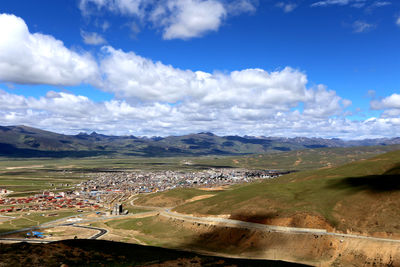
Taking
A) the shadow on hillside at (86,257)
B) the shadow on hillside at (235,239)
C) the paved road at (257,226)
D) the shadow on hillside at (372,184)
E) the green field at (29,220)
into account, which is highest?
the shadow on hillside at (372,184)

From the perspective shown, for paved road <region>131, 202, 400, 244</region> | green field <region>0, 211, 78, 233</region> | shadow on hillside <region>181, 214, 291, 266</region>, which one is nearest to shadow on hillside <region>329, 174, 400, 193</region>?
paved road <region>131, 202, 400, 244</region>

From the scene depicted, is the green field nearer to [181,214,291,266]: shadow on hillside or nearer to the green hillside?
the green hillside

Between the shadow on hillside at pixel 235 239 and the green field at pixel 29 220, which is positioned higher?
the shadow on hillside at pixel 235 239

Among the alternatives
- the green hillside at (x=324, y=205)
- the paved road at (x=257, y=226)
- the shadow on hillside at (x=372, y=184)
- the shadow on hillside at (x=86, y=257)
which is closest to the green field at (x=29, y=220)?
the paved road at (x=257, y=226)

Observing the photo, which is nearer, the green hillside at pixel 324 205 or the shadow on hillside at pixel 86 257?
the shadow on hillside at pixel 86 257

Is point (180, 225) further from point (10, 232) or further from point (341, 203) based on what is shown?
point (10, 232)

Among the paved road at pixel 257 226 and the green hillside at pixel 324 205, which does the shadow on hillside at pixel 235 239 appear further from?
the green hillside at pixel 324 205

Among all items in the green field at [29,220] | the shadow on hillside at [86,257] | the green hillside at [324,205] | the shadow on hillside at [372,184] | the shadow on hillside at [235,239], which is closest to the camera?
the shadow on hillside at [86,257]

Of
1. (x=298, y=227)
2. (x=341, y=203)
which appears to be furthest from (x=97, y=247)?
(x=341, y=203)

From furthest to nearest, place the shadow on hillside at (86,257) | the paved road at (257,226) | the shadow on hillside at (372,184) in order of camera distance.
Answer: the shadow on hillside at (372,184) < the paved road at (257,226) < the shadow on hillside at (86,257)

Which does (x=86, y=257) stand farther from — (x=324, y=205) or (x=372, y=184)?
(x=372, y=184)
